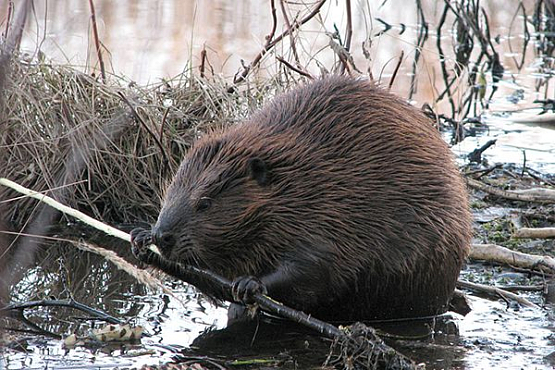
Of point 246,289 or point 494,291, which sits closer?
point 246,289

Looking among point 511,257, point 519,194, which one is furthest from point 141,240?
point 519,194

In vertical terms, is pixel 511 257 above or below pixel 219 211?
below

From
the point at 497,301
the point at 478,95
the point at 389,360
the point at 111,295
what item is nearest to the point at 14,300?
the point at 111,295

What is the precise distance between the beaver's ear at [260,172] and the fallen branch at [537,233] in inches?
65.3

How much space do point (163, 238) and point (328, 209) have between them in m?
0.60

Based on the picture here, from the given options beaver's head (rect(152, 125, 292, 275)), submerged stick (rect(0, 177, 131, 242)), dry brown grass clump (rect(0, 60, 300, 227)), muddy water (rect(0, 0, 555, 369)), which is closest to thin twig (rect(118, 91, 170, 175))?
dry brown grass clump (rect(0, 60, 300, 227))

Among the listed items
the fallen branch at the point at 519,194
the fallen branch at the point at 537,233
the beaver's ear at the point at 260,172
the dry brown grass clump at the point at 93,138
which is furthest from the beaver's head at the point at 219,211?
the fallen branch at the point at 519,194

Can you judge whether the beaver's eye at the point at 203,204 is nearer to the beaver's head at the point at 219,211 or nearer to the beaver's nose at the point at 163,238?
the beaver's head at the point at 219,211

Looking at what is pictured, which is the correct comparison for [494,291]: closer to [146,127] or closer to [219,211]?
[219,211]

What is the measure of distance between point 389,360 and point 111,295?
4.22ft

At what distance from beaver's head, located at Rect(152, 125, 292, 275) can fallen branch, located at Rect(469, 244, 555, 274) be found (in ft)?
4.41

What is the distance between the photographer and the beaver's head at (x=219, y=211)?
3414mm

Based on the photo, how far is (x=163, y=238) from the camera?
3.36m

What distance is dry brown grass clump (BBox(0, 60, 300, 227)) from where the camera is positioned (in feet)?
15.5
